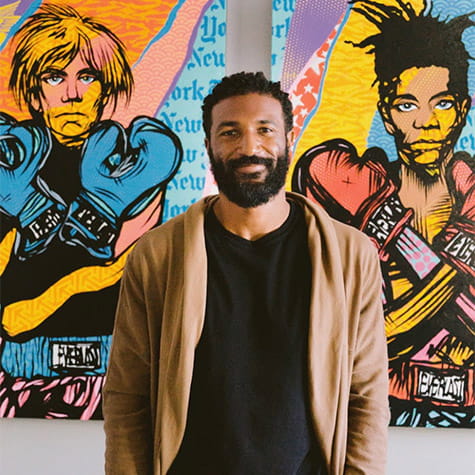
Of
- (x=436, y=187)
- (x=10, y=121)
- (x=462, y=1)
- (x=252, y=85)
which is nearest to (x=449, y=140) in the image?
(x=436, y=187)

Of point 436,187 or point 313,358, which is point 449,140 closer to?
point 436,187

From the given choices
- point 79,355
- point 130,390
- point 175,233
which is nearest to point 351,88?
point 175,233

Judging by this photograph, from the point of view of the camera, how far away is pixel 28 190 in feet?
4.83

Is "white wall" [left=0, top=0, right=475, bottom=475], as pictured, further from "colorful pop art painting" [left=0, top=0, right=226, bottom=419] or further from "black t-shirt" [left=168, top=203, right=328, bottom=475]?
"black t-shirt" [left=168, top=203, right=328, bottom=475]

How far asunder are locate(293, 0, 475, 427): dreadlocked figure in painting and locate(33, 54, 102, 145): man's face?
0.70 meters

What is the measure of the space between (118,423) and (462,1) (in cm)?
141

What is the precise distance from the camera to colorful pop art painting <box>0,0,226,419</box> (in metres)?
1.43

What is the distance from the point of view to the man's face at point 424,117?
1385mm

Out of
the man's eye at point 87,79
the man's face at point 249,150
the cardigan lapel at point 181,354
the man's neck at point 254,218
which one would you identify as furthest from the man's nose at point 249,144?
the man's eye at point 87,79

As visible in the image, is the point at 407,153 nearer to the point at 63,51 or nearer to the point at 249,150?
the point at 249,150

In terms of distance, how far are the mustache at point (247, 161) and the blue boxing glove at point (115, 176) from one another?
0.46 meters

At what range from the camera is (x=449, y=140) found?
1.39 meters

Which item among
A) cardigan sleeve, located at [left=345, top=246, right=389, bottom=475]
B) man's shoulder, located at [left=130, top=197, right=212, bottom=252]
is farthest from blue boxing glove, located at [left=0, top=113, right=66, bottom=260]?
cardigan sleeve, located at [left=345, top=246, right=389, bottom=475]

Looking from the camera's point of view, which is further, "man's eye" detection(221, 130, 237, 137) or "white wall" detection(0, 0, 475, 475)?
"white wall" detection(0, 0, 475, 475)
